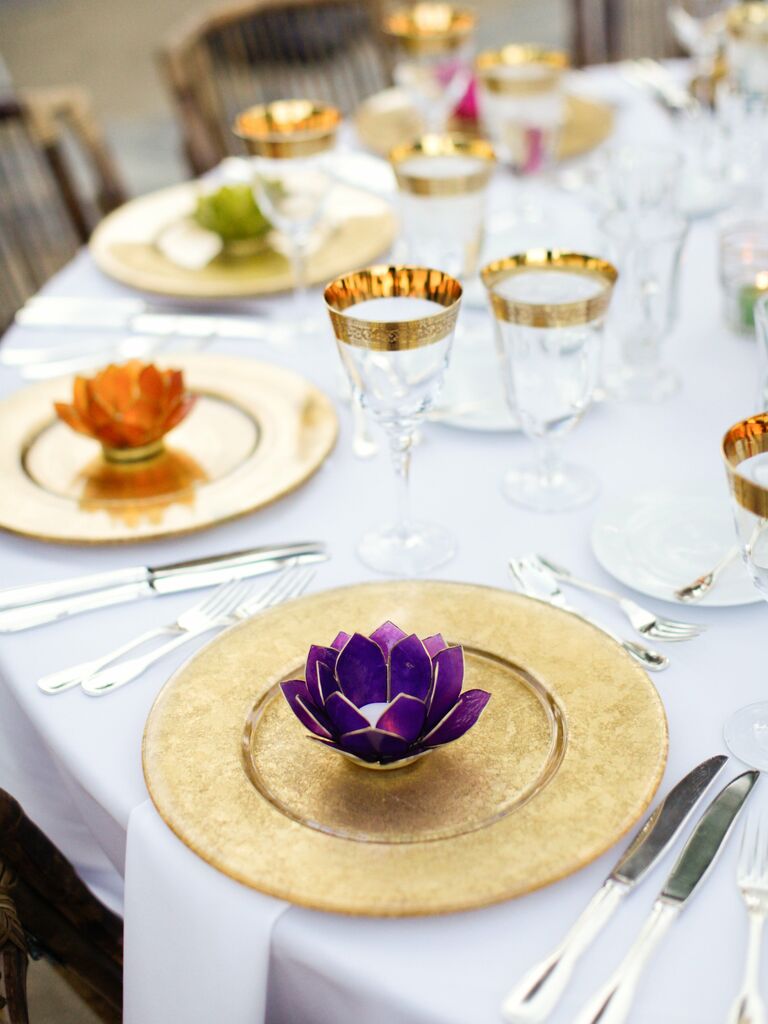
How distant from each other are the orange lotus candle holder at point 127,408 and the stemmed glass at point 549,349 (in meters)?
0.26

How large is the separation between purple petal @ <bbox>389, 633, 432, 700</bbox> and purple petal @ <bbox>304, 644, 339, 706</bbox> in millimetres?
30

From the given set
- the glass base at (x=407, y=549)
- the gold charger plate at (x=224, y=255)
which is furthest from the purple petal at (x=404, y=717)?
the gold charger plate at (x=224, y=255)

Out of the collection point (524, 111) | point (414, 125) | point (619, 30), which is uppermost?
point (524, 111)

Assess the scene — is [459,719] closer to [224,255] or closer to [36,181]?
[224,255]

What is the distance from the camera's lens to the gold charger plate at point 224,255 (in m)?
1.20

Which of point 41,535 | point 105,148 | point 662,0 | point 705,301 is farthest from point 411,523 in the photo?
point 662,0

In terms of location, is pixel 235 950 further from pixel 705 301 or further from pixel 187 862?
pixel 705 301

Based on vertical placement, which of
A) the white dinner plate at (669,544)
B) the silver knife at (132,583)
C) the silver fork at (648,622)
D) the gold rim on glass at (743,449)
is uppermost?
the gold rim on glass at (743,449)

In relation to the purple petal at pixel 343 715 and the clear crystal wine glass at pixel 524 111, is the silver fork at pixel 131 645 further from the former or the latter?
the clear crystal wine glass at pixel 524 111

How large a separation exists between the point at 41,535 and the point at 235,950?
14.8 inches

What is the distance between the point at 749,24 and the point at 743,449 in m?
0.96

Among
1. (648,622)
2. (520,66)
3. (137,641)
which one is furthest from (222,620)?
Answer: (520,66)

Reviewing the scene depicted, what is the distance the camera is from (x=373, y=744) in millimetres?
547

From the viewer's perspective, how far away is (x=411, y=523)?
2.69ft
